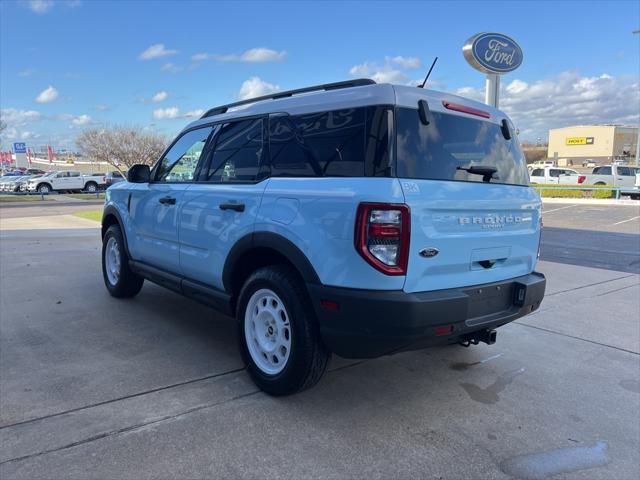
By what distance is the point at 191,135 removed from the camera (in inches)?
188

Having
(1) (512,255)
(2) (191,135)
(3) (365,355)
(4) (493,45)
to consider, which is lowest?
(3) (365,355)

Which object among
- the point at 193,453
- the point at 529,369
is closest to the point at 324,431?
the point at 193,453

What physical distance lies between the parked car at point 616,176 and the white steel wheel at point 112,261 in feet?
102

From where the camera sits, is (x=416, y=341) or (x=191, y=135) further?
(x=191, y=135)

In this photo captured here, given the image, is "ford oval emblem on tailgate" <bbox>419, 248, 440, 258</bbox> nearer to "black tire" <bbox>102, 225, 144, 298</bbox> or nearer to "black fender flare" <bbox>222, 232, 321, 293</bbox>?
"black fender flare" <bbox>222, 232, 321, 293</bbox>

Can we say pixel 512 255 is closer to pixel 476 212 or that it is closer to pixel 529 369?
pixel 476 212

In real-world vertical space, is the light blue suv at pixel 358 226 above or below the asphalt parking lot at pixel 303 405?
above

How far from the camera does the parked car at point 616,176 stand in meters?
29.5

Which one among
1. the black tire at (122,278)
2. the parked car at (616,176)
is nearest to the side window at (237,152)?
the black tire at (122,278)

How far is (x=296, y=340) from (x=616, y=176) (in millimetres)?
32467

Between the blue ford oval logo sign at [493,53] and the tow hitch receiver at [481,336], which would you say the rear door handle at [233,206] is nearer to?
the tow hitch receiver at [481,336]

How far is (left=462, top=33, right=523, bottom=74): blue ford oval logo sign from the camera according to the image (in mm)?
14586

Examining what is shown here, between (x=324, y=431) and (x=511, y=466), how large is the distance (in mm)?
1065

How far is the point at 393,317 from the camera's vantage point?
2.72 m
